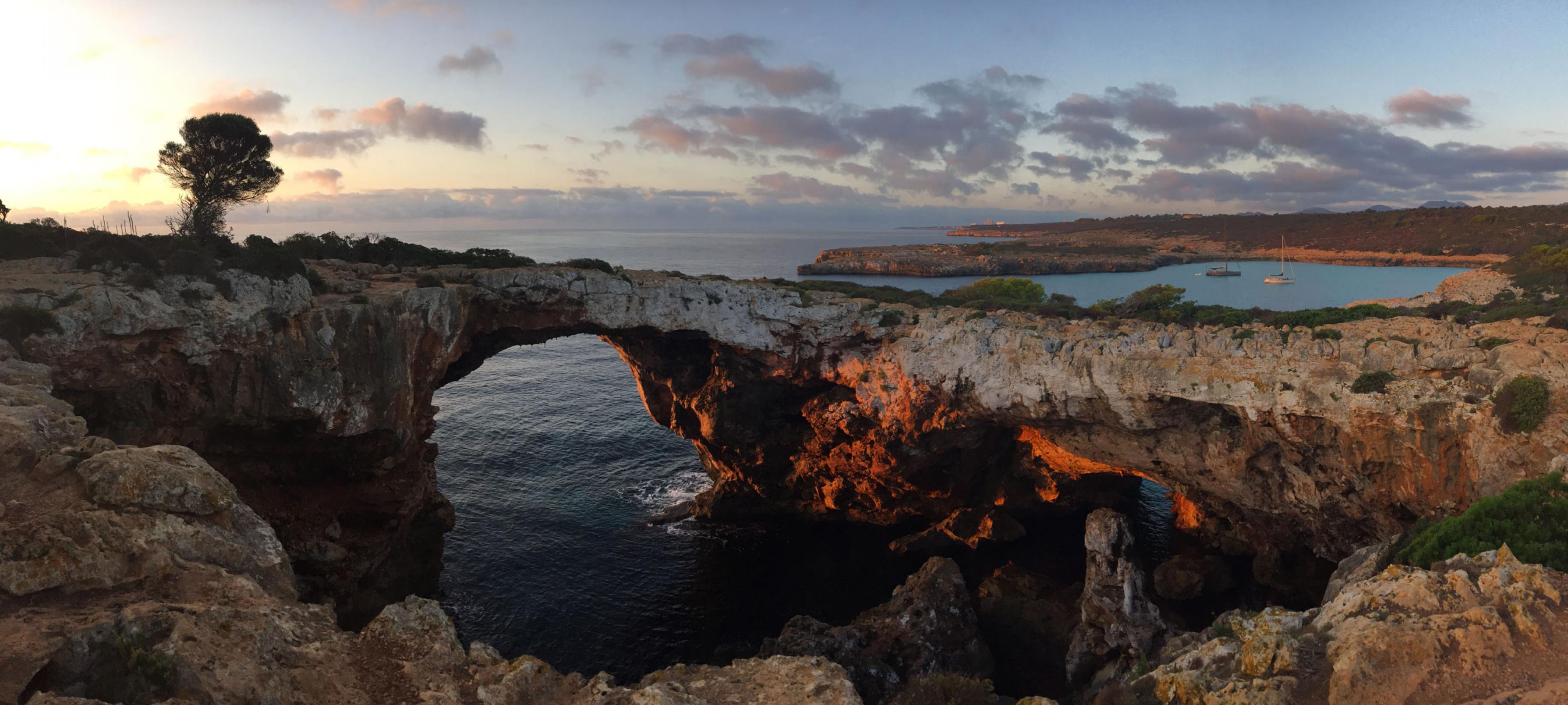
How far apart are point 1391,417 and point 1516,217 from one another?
9455 cm

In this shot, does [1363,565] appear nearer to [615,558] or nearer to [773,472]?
[773,472]

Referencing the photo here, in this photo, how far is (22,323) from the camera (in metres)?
16.9

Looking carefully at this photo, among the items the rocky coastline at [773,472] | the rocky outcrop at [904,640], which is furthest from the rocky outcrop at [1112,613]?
the rocky outcrop at [904,640]

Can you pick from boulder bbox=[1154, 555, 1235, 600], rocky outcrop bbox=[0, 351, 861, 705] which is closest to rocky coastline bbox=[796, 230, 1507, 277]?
boulder bbox=[1154, 555, 1235, 600]

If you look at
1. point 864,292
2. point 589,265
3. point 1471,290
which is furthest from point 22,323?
point 1471,290

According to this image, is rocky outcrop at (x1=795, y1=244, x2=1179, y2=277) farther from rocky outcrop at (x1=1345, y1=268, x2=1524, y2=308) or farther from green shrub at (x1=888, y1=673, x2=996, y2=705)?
green shrub at (x1=888, y1=673, x2=996, y2=705)

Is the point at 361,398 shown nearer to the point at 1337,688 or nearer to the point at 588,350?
the point at 1337,688

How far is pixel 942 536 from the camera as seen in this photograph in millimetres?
34156

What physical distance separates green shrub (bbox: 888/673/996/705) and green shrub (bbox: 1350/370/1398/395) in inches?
636

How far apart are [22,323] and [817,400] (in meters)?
27.5

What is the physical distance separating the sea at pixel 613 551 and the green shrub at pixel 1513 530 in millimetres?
17863

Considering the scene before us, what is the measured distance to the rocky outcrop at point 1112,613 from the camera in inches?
928

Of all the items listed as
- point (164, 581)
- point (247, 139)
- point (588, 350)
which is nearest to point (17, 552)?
point (164, 581)

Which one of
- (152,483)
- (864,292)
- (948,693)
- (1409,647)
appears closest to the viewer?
(1409,647)
